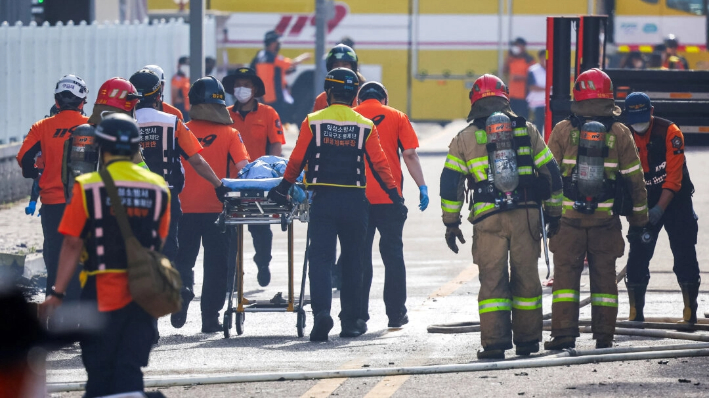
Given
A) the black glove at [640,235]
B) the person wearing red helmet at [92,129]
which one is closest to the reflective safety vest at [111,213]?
the person wearing red helmet at [92,129]

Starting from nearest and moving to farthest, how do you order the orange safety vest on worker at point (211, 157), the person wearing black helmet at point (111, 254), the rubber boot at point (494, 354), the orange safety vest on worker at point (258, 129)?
→ the person wearing black helmet at point (111, 254)
the rubber boot at point (494, 354)
the orange safety vest on worker at point (211, 157)
the orange safety vest on worker at point (258, 129)

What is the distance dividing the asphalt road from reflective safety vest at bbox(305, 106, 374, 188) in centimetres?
113

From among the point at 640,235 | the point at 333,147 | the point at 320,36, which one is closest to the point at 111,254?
the point at 333,147

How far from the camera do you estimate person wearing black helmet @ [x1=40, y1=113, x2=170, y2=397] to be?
6.04 metres

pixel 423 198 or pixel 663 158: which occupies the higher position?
pixel 663 158

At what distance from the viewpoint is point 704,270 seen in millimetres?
12531

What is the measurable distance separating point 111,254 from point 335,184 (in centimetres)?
333

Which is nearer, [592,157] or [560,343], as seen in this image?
[560,343]

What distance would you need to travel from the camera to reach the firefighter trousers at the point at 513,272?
8500mm

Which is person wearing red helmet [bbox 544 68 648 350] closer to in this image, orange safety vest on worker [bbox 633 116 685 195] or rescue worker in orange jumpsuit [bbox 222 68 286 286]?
orange safety vest on worker [bbox 633 116 685 195]

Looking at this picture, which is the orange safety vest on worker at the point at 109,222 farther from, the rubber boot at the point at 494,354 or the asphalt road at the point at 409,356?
the rubber boot at the point at 494,354

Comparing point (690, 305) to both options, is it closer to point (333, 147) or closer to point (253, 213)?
point (333, 147)

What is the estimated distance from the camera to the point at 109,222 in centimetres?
608

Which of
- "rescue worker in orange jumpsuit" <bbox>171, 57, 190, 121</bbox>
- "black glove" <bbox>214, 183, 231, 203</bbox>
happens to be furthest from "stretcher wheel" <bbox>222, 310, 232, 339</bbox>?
"rescue worker in orange jumpsuit" <bbox>171, 57, 190, 121</bbox>
